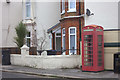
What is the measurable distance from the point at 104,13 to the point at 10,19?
12.0 meters

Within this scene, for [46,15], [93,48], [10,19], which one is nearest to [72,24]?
[93,48]

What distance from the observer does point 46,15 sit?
20156 millimetres

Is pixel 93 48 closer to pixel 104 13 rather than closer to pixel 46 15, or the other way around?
pixel 104 13

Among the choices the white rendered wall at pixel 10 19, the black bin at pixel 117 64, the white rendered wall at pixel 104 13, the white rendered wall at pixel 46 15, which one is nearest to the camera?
the black bin at pixel 117 64

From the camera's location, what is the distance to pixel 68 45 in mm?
15547

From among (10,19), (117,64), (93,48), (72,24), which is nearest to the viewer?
(117,64)

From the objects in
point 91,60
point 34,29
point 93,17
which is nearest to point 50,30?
point 34,29

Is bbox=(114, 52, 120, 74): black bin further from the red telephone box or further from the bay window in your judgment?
the bay window

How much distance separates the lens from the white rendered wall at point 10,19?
22.0 m

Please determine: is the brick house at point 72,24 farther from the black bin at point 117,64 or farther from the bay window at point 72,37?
the black bin at point 117,64

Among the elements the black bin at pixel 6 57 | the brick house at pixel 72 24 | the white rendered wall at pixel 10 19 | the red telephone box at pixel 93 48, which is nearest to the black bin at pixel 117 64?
the red telephone box at pixel 93 48

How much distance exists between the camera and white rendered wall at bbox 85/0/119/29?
14570 millimetres

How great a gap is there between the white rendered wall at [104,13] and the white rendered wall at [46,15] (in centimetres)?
579

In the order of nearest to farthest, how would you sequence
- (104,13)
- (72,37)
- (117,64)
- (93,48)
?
1. (117,64)
2. (93,48)
3. (104,13)
4. (72,37)
